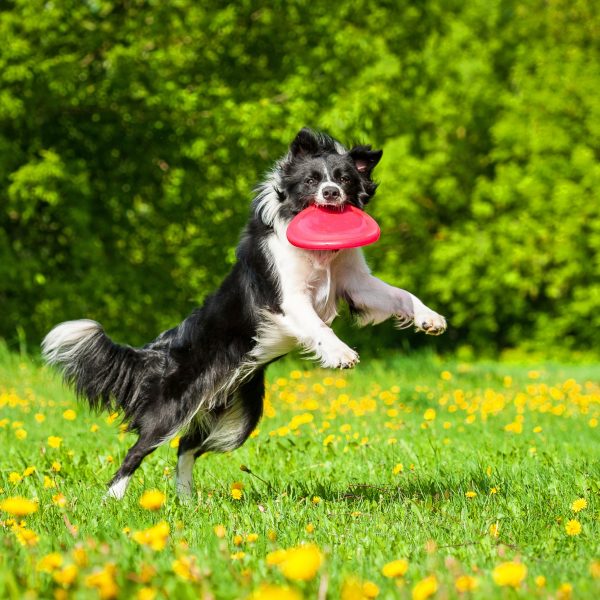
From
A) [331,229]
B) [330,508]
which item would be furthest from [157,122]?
[330,508]

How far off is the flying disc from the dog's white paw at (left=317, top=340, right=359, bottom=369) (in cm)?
47

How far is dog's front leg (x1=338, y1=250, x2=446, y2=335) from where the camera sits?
469 centimetres

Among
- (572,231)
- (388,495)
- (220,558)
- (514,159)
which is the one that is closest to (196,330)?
(388,495)

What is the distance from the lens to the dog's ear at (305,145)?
4805 millimetres

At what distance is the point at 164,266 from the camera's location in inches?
607

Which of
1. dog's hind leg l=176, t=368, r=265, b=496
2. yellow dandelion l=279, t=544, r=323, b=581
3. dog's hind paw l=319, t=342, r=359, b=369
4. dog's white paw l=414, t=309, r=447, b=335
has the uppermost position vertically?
yellow dandelion l=279, t=544, r=323, b=581

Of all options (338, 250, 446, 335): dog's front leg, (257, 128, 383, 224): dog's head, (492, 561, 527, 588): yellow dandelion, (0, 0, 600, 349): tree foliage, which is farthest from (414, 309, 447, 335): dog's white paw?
(0, 0, 600, 349): tree foliage

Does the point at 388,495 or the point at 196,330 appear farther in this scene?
the point at 196,330

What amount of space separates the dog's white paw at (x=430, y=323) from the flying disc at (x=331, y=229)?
0.47m

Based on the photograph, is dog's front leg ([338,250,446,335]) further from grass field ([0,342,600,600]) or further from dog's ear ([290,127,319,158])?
grass field ([0,342,600,600])

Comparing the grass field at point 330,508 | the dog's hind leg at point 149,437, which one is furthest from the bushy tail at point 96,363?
the grass field at point 330,508

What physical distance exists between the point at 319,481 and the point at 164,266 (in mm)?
10950

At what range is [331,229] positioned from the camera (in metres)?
4.46

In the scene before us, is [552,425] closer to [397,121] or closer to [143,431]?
[143,431]
